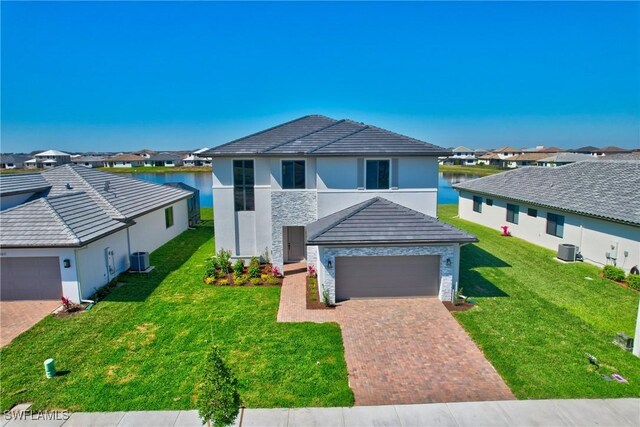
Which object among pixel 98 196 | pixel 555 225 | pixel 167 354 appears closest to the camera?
pixel 167 354

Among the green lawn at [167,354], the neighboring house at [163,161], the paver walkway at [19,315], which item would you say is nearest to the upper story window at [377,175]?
the green lawn at [167,354]

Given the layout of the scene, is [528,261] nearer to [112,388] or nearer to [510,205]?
[510,205]

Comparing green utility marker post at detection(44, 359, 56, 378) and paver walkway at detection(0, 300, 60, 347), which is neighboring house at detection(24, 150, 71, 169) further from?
green utility marker post at detection(44, 359, 56, 378)

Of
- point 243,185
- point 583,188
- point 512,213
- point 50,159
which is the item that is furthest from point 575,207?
point 50,159

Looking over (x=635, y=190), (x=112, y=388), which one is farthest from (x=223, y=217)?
(x=635, y=190)

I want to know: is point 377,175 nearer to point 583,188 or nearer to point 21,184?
point 583,188

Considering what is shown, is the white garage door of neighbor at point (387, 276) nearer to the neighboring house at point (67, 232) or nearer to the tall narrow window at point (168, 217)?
the neighboring house at point (67, 232)

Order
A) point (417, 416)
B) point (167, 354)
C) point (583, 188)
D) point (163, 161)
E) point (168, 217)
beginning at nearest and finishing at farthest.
→ point (417, 416)
point (167, 354)
point (583, 188)
point (168, 217)
point (163, 161)

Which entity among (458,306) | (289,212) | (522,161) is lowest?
(458,306)
